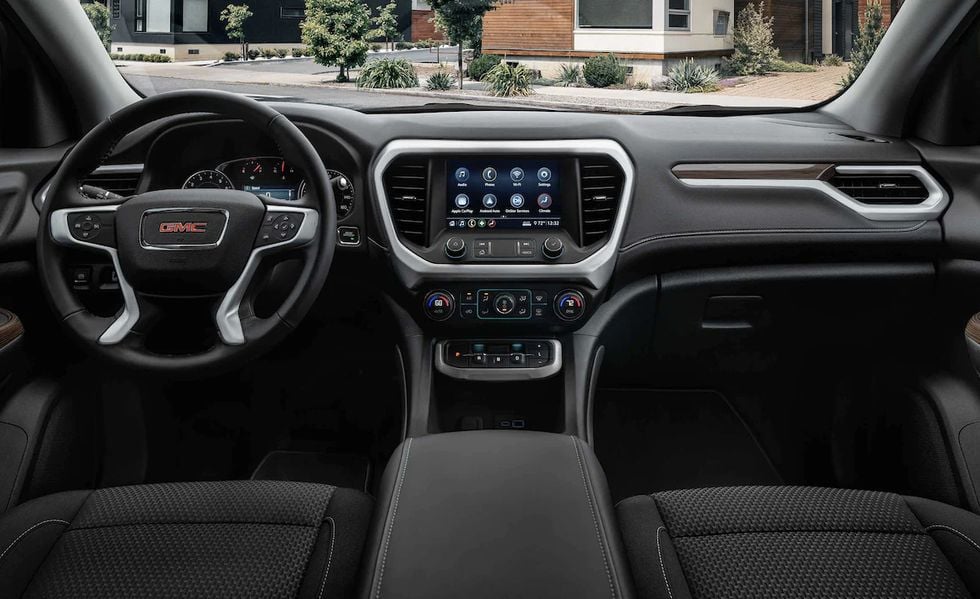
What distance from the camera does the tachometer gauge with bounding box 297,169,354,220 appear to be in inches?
92.6

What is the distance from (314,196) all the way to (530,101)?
970 mm

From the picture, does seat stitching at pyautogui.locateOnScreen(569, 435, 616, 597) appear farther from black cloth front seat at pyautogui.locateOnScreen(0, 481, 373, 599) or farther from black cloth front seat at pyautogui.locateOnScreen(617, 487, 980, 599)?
black cloth front seat at pyautogui.locateOnScreen(0, 481, 373, 599)

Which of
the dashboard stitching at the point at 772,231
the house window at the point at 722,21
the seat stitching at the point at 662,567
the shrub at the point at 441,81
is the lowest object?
the seat stitching at the point at 662,567

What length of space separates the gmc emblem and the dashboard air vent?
1799 millimetres

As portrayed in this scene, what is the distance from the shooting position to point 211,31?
266 centimetres

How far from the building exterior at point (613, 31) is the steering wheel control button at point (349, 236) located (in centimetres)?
85

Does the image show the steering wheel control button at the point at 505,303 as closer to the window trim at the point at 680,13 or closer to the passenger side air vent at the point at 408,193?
the passenger side air vent at the point at 408,193

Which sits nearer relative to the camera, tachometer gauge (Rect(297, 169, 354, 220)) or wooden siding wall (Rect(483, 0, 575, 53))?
tachometer gauge (Rect(297, 169, 354, 220))

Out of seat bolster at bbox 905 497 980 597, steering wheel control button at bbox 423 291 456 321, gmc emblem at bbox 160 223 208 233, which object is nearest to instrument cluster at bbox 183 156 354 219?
steering wheel control button at bbox 423 291 456 321

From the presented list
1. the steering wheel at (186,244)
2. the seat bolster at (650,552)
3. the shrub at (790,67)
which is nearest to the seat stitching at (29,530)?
the steering wheel at (186,244)

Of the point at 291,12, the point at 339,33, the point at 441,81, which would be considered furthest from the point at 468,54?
the point at 291,12

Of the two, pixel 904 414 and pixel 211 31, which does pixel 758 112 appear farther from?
pixel 211 31

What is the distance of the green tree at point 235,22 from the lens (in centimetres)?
267

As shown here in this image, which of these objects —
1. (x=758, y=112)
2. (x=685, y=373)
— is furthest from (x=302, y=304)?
(x=758, y=112)
